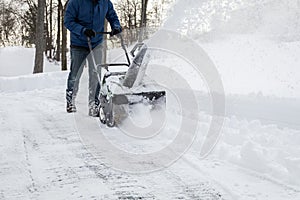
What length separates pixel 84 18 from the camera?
5469 millimetres

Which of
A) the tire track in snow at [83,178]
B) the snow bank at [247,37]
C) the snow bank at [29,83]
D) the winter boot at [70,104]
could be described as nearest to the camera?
the tire track in snow at [83,178]

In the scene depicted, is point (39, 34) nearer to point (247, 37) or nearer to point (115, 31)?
point (247, 37)

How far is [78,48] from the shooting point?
5633mm

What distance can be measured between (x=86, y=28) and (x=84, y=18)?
316 mm

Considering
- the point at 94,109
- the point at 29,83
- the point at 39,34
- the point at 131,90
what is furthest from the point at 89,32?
the point at 39,34

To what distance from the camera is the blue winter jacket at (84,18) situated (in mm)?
5371

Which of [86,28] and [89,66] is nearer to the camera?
[86,28]

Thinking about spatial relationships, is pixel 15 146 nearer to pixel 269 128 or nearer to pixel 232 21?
pixel 269 128

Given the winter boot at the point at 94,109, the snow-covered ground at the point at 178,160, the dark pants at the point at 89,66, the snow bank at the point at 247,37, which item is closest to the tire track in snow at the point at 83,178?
the snow-covered ground at the point at 178,160

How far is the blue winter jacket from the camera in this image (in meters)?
5.37

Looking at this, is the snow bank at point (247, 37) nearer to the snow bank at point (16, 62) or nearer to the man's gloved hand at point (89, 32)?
the man's gloved hand at point (89, 32)

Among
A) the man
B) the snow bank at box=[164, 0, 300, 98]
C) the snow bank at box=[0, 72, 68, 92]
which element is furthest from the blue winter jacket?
the snow bank at box=[0, 72, 68, 92]

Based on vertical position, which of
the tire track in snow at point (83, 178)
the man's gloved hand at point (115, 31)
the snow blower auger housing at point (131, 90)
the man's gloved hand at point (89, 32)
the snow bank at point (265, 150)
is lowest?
the tire track in snow at point (83, 178)

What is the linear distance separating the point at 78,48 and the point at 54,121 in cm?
117
